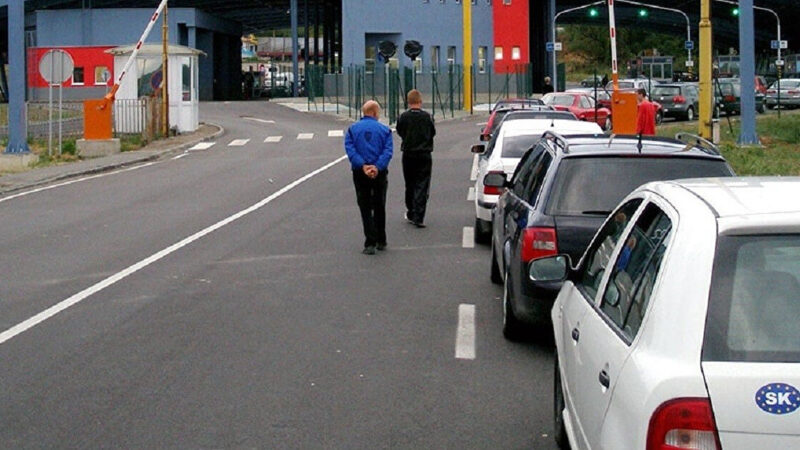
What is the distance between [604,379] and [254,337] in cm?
547

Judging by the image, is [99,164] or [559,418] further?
[99,164]

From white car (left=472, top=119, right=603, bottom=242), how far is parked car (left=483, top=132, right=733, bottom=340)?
5072 mm

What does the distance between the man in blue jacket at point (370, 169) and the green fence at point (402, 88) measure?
33305 millimetres

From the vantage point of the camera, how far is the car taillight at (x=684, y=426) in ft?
11.7

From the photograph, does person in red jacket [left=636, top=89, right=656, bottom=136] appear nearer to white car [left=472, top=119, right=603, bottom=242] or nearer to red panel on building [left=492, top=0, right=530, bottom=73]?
white car [left=472, top=119, right=603, bottom=242]

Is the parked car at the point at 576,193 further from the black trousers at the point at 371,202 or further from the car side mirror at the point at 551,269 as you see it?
the black trousers at the point at 371,202

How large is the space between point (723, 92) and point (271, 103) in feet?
76.7

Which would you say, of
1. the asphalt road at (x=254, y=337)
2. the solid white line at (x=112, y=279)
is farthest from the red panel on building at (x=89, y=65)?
the asphalt road at (x=254, y=337)

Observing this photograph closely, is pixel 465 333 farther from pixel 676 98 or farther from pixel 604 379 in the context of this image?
pixel 676 98

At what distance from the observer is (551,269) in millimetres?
6102

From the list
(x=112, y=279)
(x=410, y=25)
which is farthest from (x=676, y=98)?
(x=112, y=279)

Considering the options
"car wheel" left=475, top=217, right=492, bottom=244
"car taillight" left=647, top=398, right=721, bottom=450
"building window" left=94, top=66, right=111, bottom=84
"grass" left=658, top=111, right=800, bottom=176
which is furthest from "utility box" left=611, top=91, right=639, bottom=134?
"car taillight" left=647, top=398, right=721, bottom=450

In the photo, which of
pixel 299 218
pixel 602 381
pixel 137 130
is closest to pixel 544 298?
pixel 602 381

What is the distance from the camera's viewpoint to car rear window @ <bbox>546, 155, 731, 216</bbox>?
9.07 m
